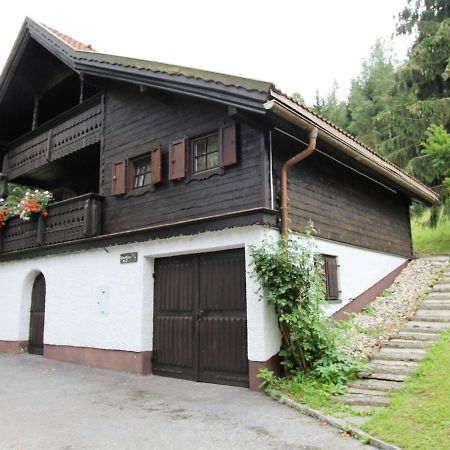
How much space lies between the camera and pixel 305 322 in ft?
22.5

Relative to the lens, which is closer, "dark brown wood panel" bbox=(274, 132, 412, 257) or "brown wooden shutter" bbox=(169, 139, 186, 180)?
"dark brown wood panel" bbox=(274, 132, 412, 257)

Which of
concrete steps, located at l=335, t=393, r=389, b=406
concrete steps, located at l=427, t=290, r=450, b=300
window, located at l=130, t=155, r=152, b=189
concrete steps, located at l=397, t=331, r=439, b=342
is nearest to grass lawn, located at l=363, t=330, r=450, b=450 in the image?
concrete steps, located at l=335, t=393, r=389, b=406

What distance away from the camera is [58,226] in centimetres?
1160

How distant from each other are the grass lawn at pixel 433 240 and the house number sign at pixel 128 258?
1213 cm

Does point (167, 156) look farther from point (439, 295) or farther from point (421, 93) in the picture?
point (421, 93)

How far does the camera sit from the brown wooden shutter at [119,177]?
10.1 metres

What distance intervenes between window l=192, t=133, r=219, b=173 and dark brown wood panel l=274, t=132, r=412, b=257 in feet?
4.09

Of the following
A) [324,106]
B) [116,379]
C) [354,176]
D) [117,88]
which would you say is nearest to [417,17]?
[354,176]

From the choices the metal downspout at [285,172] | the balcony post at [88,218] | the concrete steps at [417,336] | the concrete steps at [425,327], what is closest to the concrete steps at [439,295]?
the concrete steps at [425,327]

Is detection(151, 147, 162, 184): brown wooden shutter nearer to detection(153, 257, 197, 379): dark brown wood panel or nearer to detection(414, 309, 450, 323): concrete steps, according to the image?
detection(153, 257, 197, 379): dark brown wood panel

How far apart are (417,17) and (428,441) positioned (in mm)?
17961

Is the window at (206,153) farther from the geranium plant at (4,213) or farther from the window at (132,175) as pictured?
the geranium plant at (4,213)

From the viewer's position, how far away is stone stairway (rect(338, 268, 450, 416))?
5844 millimetres

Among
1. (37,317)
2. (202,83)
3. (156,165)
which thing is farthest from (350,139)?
(37,317)
